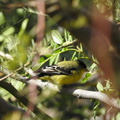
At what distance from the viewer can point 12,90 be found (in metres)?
1.52

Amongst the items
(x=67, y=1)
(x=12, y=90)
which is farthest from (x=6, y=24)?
(x=67, y=1)

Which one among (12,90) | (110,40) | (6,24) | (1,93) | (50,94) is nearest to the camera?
(110,40)

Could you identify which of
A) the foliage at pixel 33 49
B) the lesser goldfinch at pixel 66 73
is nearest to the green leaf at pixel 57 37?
the foliage at pixel 33 49

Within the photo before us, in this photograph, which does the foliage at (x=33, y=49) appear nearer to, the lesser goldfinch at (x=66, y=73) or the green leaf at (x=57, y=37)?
the green leaf at (x=57, y=37)

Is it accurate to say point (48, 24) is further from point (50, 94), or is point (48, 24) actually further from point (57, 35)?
point (57, 35)

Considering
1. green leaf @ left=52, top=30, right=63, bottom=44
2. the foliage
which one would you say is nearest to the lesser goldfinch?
the foliage

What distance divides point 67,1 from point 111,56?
9 cm

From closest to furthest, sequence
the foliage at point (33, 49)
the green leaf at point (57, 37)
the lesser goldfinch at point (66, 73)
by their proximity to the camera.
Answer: the foliage at point (33, 49) < the green leaf at point (57, 37) < the lesser goldfinch at point (66, 73)

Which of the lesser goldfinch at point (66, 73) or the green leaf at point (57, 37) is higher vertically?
the green leaf at point (57, 37)

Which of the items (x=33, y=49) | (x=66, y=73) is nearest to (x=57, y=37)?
(x=33, y=49)

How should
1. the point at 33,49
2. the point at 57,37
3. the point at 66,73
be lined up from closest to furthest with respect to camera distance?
the point at 33,49
the point at 57,37
the point at 66,73

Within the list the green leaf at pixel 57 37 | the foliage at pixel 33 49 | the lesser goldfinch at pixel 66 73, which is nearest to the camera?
the foliage at pixel 33 49

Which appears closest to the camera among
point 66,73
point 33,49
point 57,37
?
point 33,49

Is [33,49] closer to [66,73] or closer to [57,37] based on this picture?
[57,37]
